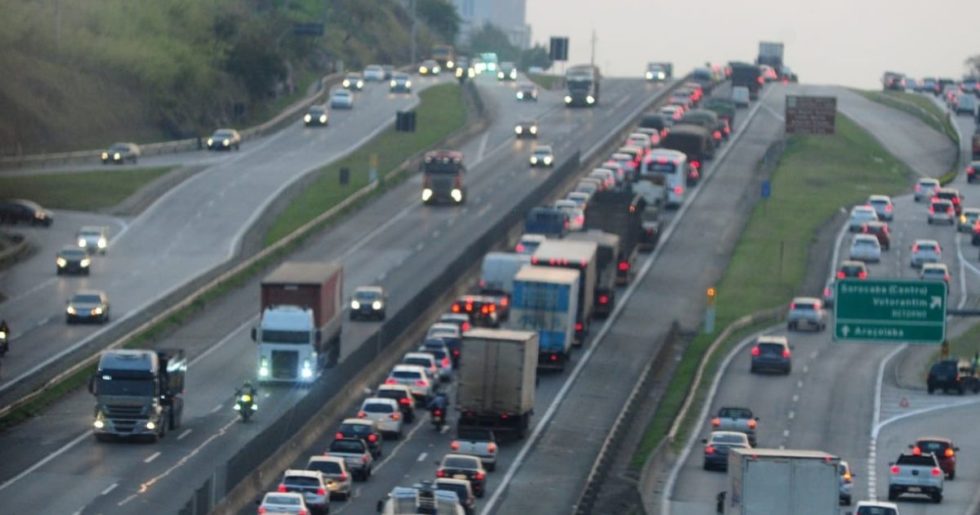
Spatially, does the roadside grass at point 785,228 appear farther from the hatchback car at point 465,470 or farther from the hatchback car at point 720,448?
the hatchback car at point 465,470

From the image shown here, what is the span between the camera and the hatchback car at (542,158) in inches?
4970

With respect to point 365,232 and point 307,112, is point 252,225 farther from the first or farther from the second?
point 307,112

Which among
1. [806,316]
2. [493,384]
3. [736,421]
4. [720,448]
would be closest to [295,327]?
[493,384]

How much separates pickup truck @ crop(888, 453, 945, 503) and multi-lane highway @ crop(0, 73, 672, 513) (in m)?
16.6

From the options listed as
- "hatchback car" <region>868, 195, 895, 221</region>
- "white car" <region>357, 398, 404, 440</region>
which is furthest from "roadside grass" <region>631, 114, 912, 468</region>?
"white car" <region>357, 398, 404, 440</region>

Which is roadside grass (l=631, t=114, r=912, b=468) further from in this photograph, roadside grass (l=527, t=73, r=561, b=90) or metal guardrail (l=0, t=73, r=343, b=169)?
roadside grass (l=527, t=73, r=561, b=90)

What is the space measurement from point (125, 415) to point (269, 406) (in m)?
7.53

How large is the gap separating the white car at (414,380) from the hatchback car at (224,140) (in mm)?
62379

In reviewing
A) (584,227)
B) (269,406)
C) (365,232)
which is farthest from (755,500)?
(365,232)

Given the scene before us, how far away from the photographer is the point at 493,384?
65.6m

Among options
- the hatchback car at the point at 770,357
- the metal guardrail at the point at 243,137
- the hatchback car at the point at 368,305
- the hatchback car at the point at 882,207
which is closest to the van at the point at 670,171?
the hatchback car at the point at 882,207

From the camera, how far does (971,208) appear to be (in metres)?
124

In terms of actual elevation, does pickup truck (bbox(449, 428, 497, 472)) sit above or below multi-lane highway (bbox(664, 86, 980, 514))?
above

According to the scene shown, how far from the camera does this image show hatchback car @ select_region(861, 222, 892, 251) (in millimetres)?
109181
